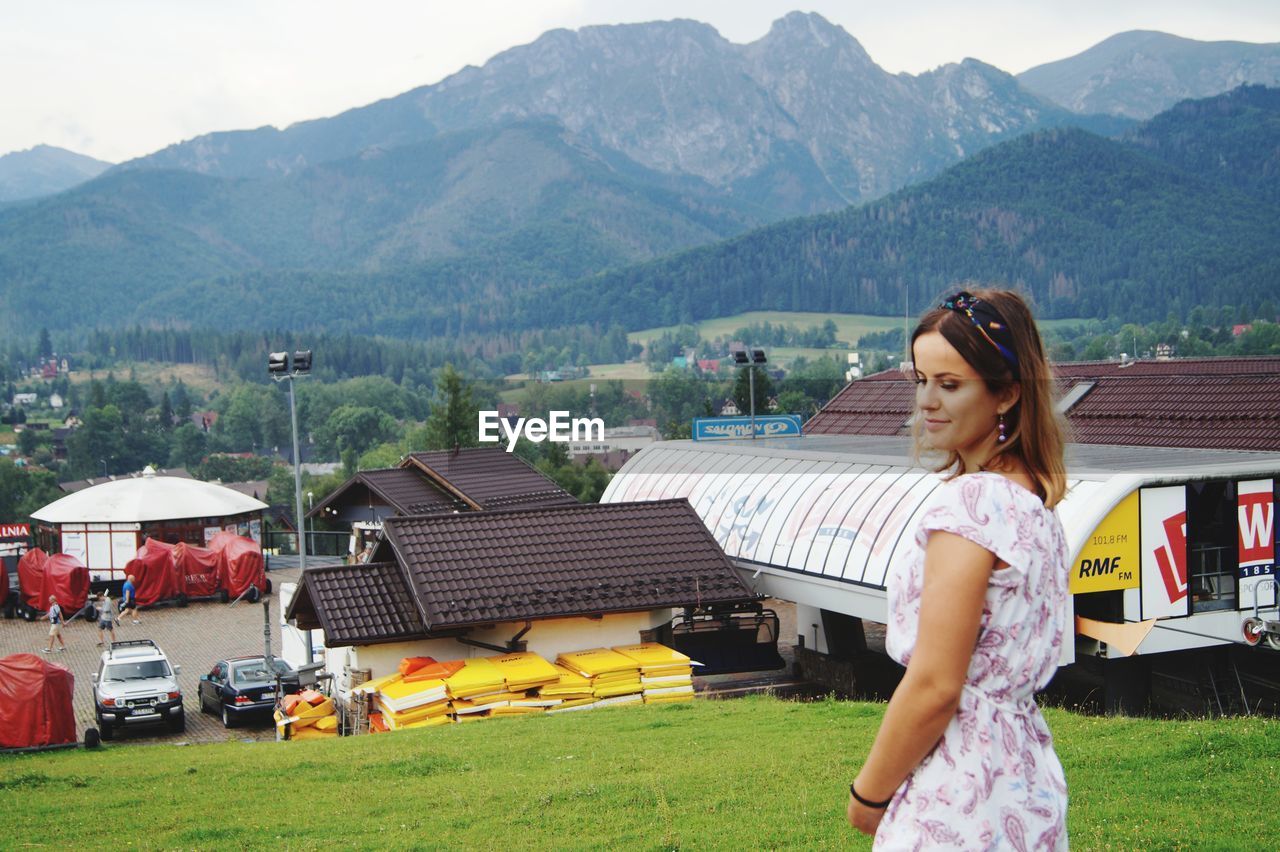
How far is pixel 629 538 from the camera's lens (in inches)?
770

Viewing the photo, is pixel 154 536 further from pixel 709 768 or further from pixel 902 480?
pixel 709 768

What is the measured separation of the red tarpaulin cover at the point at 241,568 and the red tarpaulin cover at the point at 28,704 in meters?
21.0

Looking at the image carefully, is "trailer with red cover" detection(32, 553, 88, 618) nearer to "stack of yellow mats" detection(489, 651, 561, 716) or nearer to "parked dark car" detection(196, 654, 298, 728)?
"parked dark car" detection(196, 654, 298, 728)

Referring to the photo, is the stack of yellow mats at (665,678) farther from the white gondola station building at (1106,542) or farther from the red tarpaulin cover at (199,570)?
the red tarpaulin cover at (199,570)

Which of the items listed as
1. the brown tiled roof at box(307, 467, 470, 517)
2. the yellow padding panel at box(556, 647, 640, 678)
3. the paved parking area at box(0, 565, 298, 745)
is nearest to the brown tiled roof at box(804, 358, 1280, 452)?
the yellow padding panel at box(556, 647, 640, 678)

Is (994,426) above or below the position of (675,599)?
above

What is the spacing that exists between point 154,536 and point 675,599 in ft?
95.5

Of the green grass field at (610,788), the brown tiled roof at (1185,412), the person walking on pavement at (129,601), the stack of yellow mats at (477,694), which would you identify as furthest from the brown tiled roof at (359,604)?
the brown tiled roof at (1185,412)

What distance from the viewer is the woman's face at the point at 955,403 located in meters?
2.93

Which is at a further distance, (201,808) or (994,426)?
(201,808)

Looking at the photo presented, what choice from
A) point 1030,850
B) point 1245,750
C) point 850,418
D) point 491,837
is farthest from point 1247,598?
point 850,418

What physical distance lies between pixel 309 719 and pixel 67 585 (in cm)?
1999

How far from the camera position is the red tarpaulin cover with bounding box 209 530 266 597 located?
3716 cm

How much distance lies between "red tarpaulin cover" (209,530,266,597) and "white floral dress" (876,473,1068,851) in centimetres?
3695
